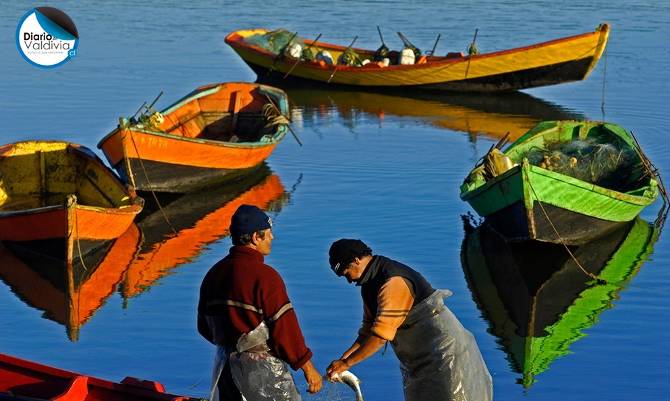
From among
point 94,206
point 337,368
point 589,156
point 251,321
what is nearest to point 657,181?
point 589,156

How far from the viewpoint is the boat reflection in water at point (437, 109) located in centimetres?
2572

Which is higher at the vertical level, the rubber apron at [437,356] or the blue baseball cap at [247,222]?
the blue baseball cap at [247,222]

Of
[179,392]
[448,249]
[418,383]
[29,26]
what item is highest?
[418,383]

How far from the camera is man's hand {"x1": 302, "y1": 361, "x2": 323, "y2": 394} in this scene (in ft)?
26.2

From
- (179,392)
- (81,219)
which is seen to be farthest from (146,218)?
(179,392)

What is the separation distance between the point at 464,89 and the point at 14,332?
1683cm

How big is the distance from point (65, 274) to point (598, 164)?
7.32m

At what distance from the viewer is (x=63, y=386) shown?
9633mm

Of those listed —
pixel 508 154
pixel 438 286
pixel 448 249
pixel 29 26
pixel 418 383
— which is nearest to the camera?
pixel 418 383

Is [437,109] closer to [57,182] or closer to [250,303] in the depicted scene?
[57,182]

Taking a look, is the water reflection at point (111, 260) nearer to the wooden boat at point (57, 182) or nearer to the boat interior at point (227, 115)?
the wooden boat at point (57, 182)

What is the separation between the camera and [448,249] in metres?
16.6

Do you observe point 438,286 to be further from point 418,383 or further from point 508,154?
point 418,383

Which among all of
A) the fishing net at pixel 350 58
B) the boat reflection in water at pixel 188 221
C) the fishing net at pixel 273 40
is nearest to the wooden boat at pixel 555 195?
the boat reflection in water at pixel 188 221
